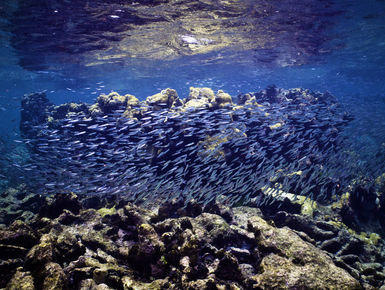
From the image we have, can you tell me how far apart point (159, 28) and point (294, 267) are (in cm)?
1765

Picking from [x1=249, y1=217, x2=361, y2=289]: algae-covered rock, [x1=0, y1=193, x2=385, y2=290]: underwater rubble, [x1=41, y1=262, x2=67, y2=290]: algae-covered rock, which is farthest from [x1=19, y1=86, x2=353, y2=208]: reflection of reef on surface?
[x1=41, y1=262, x2=67, y2=290]: algae-covered rock

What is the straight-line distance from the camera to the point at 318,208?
9.89 metres

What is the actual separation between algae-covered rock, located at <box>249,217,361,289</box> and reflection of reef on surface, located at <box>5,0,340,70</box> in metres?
13.8

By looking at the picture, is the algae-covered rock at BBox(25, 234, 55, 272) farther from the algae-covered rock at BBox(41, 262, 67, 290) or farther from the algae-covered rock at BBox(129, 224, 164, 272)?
the algae-covered rock at BBox(129, 224, 164, 272)

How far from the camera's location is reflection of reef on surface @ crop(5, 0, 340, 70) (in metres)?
13.6

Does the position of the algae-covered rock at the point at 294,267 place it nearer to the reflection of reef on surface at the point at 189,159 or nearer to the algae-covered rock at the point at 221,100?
the reflection of reef on surface at the point at 189,159

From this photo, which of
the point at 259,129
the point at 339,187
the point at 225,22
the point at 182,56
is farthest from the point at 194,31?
the point at 339,187

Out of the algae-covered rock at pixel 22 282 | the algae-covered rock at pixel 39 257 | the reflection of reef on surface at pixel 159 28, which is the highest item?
the reflection of reef on surface at pixel 159 28

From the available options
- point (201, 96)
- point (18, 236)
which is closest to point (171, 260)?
point (18, 236)

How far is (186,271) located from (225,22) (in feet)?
57.9

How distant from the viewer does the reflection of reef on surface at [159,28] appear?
13.6m

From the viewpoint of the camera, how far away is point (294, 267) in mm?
3855

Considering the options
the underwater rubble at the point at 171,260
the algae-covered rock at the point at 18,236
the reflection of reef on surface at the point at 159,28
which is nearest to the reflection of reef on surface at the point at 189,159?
the underwater rubble at the point at 171,260

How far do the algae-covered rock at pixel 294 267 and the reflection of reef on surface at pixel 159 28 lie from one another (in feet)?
45.4
